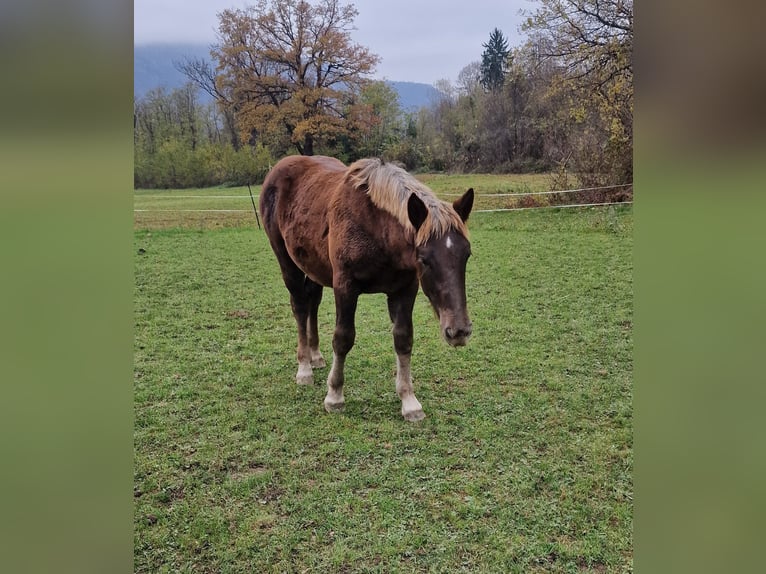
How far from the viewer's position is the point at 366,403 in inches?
123

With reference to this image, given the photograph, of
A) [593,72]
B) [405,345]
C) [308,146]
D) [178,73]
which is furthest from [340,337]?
[178,73]

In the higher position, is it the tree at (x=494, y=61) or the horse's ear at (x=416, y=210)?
the tree at (x=494, y=61)

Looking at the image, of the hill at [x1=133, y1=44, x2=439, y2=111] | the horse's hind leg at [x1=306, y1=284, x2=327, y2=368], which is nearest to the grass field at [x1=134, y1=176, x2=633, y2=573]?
the horse's hind leg at [x1=306, y1=284, x2=327, y2=368]

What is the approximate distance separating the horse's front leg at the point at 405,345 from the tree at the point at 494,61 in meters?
2.30

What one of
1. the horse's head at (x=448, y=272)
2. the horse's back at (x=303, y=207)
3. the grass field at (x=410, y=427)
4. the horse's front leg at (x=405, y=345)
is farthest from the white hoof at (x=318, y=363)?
the horse's head at (x=448, y=272)

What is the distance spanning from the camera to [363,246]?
272 centimetres

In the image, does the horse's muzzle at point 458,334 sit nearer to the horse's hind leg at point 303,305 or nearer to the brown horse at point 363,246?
the brown horse at point 363,246

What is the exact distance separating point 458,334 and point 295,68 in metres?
2.48

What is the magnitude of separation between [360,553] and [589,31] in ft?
12.2

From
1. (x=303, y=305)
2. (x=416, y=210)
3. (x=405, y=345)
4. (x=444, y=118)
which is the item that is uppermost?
(x=444, y=118)

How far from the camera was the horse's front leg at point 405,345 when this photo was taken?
291cm

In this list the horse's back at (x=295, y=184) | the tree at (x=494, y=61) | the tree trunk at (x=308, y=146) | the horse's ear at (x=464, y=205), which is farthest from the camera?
the tree at (x=494, y=61)

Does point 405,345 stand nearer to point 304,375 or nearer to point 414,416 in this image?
point 414,416
